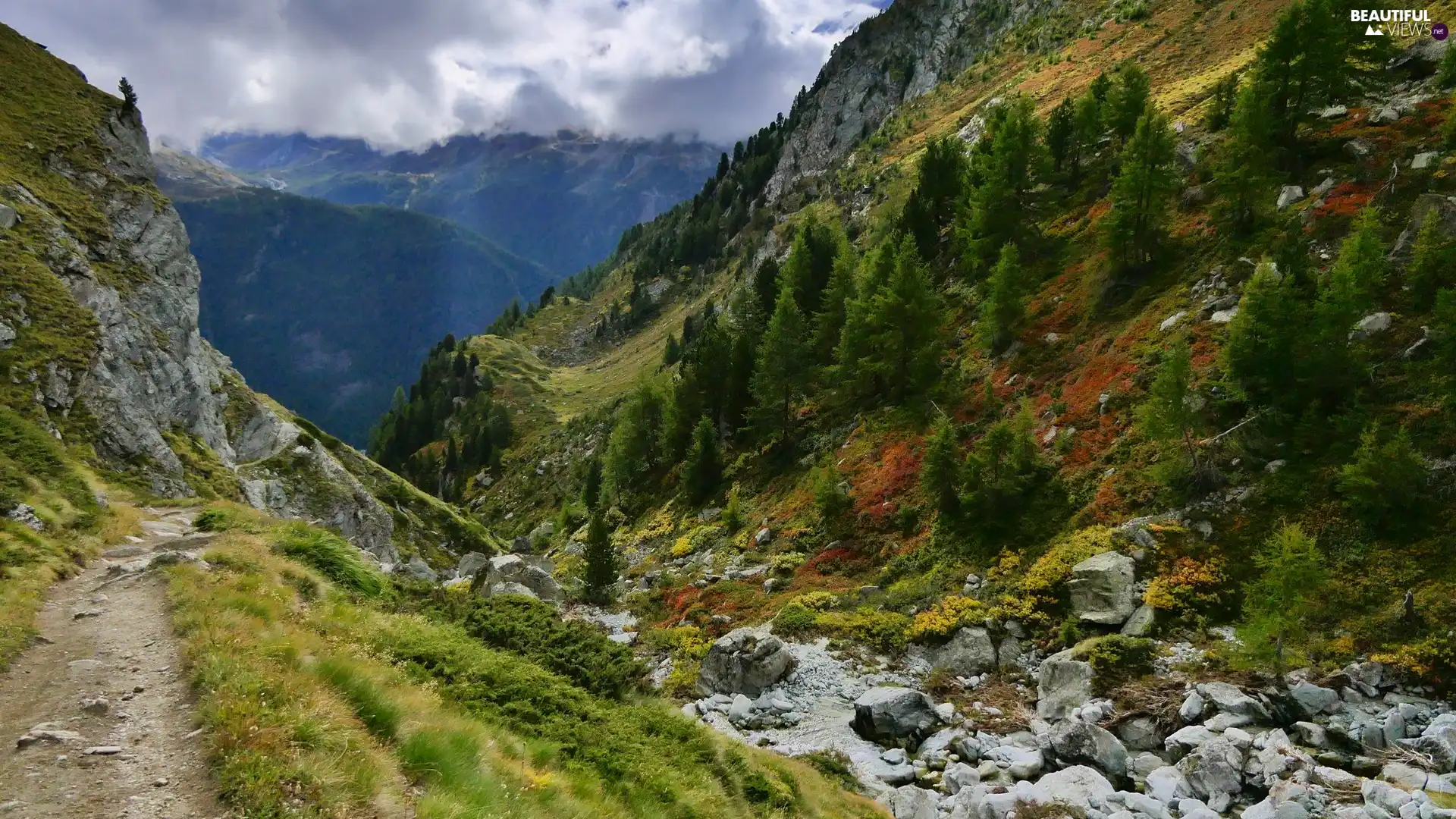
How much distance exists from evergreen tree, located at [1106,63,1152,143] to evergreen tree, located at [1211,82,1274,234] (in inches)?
634

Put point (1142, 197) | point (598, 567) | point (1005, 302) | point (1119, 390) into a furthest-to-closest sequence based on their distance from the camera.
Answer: point (1005, 302) < point (598, 567) < point (1142, 197) < point (1119, 390)

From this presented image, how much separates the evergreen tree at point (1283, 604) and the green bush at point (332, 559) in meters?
23.9

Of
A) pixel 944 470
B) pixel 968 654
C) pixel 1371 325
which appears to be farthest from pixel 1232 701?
pixel 1371 325

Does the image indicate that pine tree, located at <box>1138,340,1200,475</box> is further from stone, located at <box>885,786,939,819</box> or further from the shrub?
stone, located at <box>885,786,939,819</box>

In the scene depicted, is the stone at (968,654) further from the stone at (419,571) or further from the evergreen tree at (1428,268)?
the stone at (419,571)

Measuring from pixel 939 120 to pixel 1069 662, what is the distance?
119 metres

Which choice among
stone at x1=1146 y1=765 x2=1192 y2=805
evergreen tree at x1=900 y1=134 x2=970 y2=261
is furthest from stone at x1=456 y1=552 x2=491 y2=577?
evergreen tree at x1=900 y1=134 x2=970 y2=261

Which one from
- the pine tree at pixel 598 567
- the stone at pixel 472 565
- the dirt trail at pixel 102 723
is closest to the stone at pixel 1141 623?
the dirt trail at pixel 102 723

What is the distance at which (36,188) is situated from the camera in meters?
39.7

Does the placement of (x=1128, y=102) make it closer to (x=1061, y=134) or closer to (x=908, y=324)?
(x=1061, y=134)

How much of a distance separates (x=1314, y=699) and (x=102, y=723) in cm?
2477

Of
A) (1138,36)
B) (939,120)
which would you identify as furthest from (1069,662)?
(939,120)

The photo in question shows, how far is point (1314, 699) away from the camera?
54.6 ft

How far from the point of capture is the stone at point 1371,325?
25.5 metres
